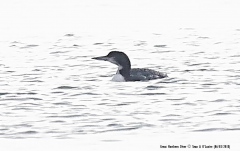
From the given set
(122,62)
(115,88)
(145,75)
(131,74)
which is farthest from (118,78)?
(115,88)

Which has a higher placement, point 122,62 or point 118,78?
point 122,62

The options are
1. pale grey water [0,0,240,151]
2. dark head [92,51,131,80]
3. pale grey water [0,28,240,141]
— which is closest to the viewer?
Result: pale grey water [0,0,240,151]

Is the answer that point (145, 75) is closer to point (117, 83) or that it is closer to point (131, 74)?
point (131, 74)

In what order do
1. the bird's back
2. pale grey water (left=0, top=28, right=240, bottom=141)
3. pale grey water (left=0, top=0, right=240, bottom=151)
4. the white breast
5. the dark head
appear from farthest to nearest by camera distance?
the dark head → the bird's back → the white breast → pale grey water (left=0, top=28, right=240, bottom=141) → pale grey water (left=0, top=0, right=240, bottom=151)

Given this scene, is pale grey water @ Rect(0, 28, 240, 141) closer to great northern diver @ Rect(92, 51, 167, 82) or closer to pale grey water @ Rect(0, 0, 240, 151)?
pale grey water @ Rect(0, 0, 240, 151)

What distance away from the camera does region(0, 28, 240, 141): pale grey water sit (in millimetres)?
12641

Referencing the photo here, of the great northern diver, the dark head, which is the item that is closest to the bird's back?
the great northern diver

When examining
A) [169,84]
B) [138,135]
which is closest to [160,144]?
[138,135]

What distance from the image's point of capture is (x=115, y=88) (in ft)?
54.9

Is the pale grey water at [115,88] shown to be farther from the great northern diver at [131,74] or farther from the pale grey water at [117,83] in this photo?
the great northern diver at [131,74]

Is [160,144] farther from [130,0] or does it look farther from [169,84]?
[130,0]

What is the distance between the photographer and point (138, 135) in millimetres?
11859

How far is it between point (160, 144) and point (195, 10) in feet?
74.1

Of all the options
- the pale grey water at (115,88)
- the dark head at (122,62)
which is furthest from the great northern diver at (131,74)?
the pale grey water at (115,88)
